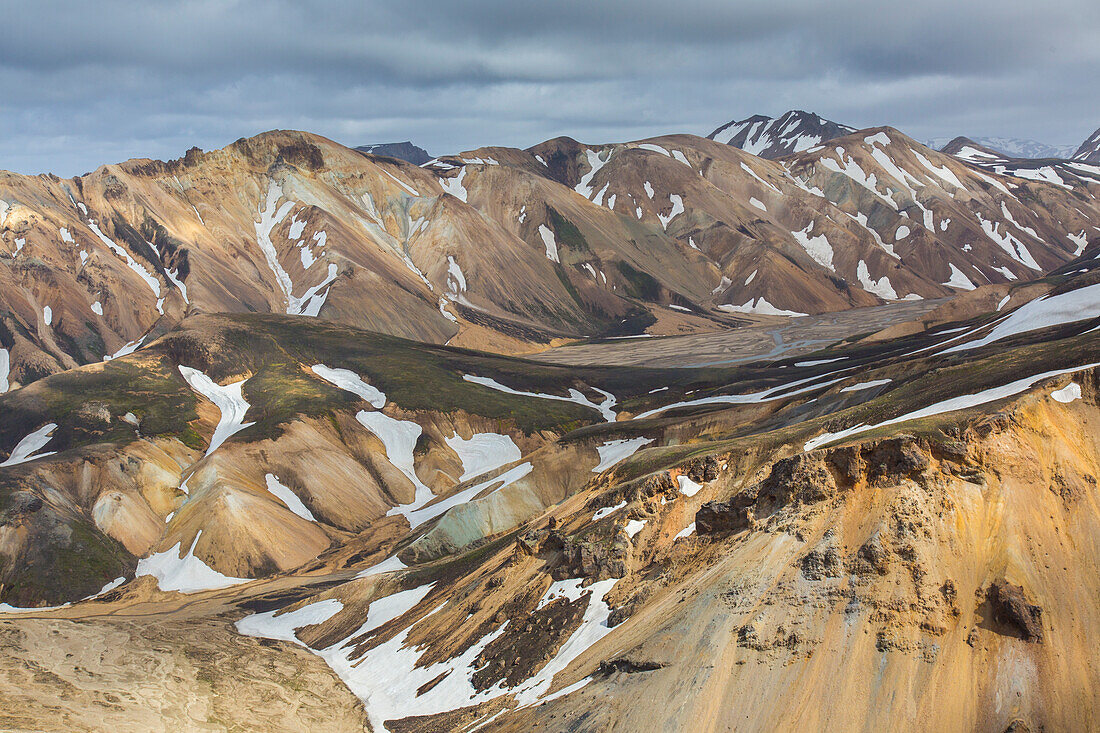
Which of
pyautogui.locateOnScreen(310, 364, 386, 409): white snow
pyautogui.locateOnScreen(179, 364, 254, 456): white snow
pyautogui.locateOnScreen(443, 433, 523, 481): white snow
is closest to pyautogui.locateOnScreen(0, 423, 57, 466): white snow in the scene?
pyautogui.locateOnScreen(179, 364, 254, 456): white snow

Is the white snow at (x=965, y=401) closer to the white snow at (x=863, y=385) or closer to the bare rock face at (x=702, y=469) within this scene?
the bare rock face at (x=702, y=469)

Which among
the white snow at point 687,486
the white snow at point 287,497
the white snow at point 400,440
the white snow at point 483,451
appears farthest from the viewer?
the white snow at point 483,451

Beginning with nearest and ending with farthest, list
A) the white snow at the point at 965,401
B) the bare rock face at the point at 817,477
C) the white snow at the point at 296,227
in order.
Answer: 1. the bare rock face at the point at 817,477
2. the white snow at the point at 965,401
3. the white snow at the point at 296,227

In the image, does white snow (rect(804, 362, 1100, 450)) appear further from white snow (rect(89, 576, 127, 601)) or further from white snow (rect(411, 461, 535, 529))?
white snow (rect(89, 576, 127, 601))

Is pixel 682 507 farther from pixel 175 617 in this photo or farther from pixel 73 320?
pixel 73 320

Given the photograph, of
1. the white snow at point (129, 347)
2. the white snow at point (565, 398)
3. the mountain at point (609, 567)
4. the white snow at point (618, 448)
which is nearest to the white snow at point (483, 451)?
the mountain at point (609, 567)

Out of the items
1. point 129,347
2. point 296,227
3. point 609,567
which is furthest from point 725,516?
point 296,227

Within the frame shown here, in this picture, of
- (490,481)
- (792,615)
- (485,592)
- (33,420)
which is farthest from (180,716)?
(33,420)
